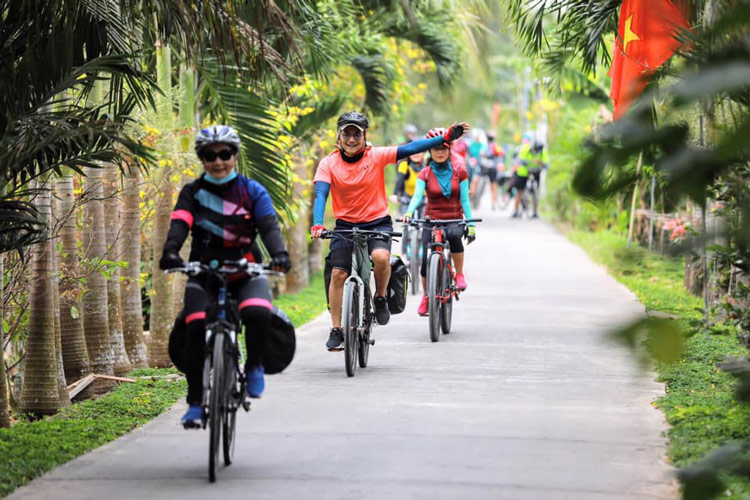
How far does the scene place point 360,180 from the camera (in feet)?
31.6

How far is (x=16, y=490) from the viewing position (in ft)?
19.0

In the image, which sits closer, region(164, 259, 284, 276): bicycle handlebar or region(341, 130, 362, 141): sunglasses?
region(164, 259, 284, 276): bicycle handlebar

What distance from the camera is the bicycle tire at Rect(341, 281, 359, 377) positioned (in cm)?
906

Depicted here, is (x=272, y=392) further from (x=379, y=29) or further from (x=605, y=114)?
(x=605, y=114)

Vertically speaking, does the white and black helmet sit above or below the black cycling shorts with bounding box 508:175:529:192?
below

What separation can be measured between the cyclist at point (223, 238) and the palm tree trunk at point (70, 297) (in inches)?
132

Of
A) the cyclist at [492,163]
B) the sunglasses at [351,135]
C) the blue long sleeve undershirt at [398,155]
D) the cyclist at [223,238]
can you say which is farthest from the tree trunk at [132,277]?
the cyclist at [492,163]

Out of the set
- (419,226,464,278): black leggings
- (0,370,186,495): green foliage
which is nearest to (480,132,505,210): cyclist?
(419,226,464,278): black leggings

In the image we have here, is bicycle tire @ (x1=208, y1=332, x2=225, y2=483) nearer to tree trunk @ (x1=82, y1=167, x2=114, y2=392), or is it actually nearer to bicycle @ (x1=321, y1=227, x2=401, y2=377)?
bicycle @ (x1=321, y1=227, x2=401, y2=377)

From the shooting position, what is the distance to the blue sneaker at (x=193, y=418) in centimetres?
579

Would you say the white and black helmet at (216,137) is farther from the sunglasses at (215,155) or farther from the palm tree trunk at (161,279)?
the palm tree trunk at (161,279)

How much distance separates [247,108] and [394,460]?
618 centimetres

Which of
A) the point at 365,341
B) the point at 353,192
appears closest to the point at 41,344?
the point at 365,341

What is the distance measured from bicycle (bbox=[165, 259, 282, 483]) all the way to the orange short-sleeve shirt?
3.54m
